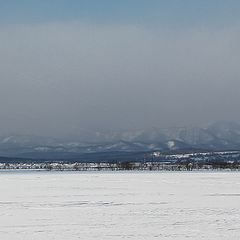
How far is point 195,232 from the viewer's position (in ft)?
50.7

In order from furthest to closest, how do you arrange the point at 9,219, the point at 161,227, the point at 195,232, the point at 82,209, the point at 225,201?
the point at 225,201 → the point at 82,209 → the point at 9,219 → the point at 161,227 → the point at 195,232

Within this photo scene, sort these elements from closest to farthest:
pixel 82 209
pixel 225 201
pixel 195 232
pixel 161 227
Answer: pixel 195 232, pixel 161 227, pixel 82 209, pixel 225 201

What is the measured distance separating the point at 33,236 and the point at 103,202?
11.3 m

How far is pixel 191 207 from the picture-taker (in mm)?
23016

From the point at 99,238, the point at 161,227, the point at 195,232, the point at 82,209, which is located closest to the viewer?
the point at 99,238

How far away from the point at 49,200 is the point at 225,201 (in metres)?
8.70

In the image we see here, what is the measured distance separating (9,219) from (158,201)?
9.59 meters

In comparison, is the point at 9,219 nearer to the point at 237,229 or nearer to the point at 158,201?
the point at 237,229

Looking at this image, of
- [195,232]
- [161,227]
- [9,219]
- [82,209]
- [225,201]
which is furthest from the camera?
[225,201]

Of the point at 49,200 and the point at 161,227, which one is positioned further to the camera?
the point at 49,200

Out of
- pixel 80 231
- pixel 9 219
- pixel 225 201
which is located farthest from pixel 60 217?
A: pixel 225 201

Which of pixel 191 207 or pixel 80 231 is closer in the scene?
pixel 80 231

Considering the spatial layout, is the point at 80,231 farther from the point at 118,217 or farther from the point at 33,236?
the point at 118,217

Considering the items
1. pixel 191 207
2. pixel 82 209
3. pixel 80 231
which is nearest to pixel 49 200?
pixel 82 209
